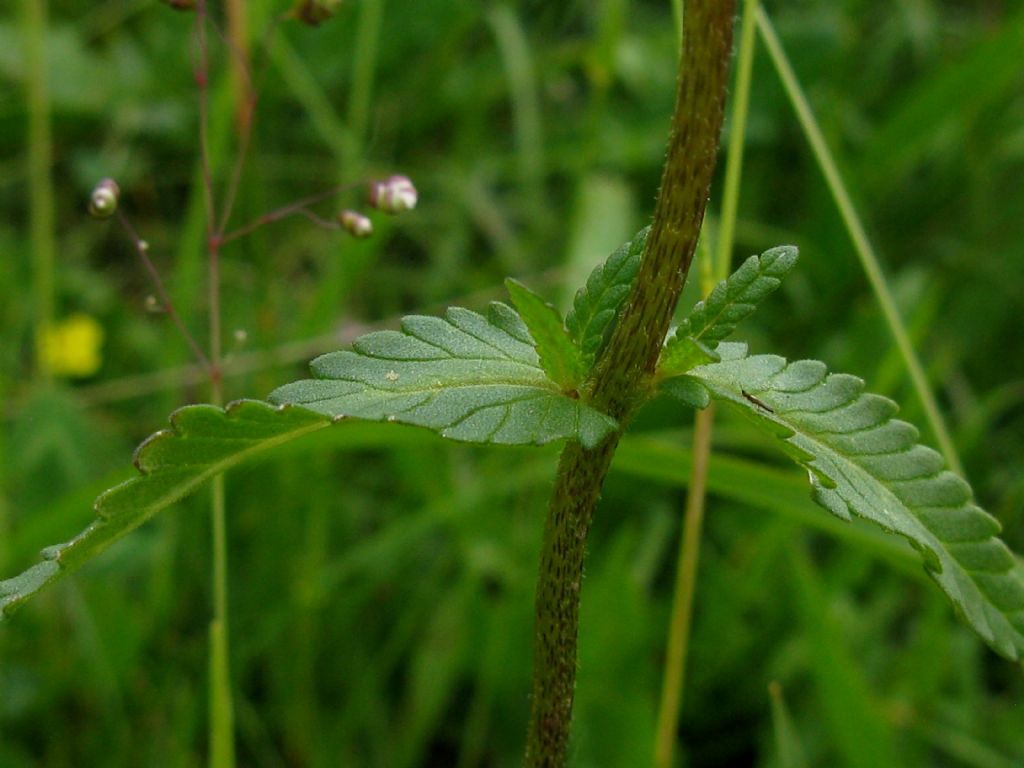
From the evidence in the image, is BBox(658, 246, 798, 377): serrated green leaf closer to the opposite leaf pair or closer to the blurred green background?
the opposite leaf pair

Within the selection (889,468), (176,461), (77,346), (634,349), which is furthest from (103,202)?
(77,346)

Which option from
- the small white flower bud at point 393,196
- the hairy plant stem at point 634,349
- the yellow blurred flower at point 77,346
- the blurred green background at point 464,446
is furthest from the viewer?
the yellow blurred flower at point 77,346

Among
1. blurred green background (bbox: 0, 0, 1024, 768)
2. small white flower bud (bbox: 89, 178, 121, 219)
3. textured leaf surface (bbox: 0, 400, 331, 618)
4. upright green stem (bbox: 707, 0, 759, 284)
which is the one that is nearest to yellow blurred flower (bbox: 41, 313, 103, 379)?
blurred green background (bbox: 0, 0, 1024, 768)

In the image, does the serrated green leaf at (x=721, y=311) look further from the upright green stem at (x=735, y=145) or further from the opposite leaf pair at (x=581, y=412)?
the upright green stem at (x=735, y=145)

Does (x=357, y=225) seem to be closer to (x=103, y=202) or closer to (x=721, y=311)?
(x=103, y=202)

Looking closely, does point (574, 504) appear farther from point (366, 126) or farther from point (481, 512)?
point (366, 126)

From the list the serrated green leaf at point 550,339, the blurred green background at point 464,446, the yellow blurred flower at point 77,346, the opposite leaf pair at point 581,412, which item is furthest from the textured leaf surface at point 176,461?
the yellow blurred flower at point 77,346

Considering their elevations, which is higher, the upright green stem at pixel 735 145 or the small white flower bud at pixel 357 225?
the upright green stem at pixel 735 145
